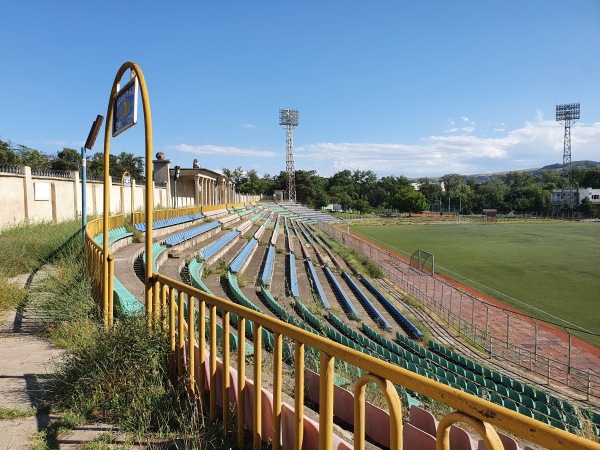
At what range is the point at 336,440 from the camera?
2.87 metres

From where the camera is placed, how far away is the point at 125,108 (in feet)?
16.6

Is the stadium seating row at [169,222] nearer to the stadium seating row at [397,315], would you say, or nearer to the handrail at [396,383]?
the stadium seating row at [397,315]

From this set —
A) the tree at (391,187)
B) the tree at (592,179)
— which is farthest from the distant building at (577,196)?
the tree at (391,187)

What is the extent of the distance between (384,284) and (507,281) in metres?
8.98

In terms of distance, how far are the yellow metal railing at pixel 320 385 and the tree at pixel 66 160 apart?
6102 cm

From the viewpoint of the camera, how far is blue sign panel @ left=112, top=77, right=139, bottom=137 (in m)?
4.64

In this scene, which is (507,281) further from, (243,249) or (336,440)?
(336,440)

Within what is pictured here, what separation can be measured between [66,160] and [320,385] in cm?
6731

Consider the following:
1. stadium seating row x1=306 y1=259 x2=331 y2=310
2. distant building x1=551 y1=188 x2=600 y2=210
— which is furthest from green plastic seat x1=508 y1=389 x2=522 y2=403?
distant building x1=551 y1=188 x2=600 y2=210

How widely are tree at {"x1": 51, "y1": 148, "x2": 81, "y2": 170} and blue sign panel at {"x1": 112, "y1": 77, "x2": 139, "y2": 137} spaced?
194 ft

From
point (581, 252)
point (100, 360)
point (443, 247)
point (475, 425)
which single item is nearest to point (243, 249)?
point (100, 360)

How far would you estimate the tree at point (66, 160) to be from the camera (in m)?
57.6

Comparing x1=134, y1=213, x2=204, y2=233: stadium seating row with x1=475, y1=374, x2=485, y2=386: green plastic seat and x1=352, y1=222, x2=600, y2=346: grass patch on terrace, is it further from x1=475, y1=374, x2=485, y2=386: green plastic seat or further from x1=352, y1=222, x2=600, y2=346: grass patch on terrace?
x1=352, y1=222, x2=600, y2=346: grass patch on terrace

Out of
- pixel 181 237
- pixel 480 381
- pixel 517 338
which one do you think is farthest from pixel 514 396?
pixel 181 237
